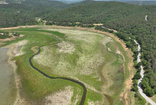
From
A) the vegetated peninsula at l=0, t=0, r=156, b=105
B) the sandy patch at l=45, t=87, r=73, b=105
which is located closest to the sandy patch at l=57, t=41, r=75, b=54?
the vegetated peninsula at l=0, t=0, r=156, b=105

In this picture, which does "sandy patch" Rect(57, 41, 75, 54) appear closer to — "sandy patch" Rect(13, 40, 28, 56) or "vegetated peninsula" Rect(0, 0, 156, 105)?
"vegetated peninsula" Rect(0, 0, 156, 105)

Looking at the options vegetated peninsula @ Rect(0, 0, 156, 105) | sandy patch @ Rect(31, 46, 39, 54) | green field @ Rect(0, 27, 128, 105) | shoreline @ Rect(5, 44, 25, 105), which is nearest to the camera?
shoreline @ Rect(5, 44, 25, 105)

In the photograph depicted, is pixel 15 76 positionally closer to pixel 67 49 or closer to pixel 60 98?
pixel 60 98

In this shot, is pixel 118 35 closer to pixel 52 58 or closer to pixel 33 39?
pixel 52 58

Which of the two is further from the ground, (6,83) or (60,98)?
(60,98)

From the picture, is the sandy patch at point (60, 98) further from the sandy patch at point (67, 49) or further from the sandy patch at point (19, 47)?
the sandy patch at point (19, 47)

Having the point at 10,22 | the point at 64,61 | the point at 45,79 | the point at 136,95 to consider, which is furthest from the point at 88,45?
the point at 10,22

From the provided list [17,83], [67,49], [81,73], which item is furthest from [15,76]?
[67,49]
